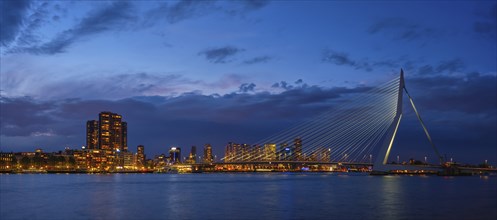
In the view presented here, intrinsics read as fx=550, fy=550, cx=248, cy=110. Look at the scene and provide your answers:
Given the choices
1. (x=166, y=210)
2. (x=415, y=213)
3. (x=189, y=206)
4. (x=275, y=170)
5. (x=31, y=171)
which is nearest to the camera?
(x=415, y=213)

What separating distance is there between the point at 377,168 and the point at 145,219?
45683 millimetres

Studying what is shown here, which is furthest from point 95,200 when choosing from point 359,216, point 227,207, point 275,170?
point 275,170

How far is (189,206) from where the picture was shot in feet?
107

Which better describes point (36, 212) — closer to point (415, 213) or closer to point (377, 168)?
point (415, 213)

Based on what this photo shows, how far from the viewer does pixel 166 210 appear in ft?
100

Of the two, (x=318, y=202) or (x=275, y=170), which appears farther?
(x=275, y=170)

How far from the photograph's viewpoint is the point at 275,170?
182250mm

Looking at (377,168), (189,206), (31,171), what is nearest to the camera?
(189,206)

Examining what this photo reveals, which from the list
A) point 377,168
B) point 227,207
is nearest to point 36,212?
point 227,207

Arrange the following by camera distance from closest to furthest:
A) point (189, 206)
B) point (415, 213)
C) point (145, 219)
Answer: point (145, 219) → point (415, 213) → point (189, 206)

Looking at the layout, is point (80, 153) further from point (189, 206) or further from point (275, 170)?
point (189, 206)

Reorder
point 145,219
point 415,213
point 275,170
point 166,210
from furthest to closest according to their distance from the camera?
point 275,170
point 166,210
point 415,213
point 145,219

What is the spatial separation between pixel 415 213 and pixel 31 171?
147 m

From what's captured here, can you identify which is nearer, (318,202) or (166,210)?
(166,210)
